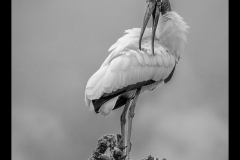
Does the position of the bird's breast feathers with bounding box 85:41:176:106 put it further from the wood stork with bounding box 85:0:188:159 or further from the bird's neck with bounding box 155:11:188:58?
the bird's neck with bounding box 155:11:188:58

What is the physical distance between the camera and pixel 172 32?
32.6 ft

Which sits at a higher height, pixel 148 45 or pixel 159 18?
pixel 159 18

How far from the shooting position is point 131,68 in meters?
9.34

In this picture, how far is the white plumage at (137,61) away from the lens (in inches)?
356

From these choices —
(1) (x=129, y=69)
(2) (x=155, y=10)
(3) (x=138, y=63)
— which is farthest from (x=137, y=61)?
(2) (x=155, y=10)

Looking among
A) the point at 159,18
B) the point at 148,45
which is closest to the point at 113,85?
the point at 148,45

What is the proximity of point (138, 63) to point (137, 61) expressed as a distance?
1.8 inches

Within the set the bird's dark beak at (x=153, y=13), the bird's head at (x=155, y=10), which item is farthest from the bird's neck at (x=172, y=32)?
the bird's dark beak at (x=153, y=13)

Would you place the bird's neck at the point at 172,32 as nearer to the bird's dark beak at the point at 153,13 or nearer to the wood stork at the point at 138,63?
the wood stork at the point at 138,63

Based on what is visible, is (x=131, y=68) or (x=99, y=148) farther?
(x=131, y=68)

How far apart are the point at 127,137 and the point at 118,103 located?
0.88 m

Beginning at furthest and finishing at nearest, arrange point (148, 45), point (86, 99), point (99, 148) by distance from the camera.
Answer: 1. point (148, 45)
2. point (86, 99)
3. point (99, 148)

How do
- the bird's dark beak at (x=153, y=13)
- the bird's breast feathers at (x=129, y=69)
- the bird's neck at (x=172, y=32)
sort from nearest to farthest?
the bird's breast feathers at (x=129, y=69) < the bird's dark beak at (x=153, y=13) < the bird's neck at (x=172, y=32)

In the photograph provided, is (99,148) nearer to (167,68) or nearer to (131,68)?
(131,68)
